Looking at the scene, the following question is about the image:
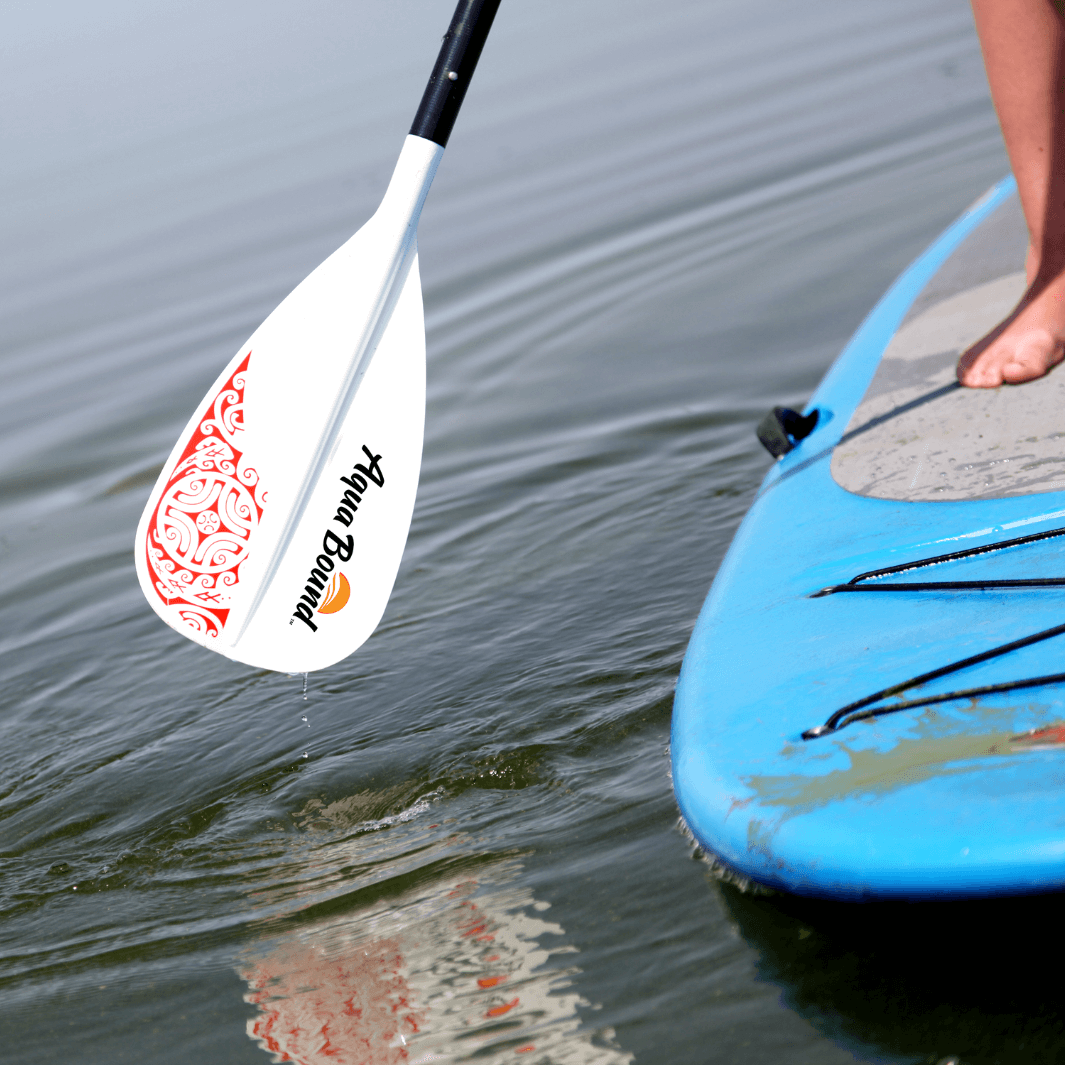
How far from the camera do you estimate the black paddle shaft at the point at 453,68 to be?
7.38 feet

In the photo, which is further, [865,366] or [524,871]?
[865,366]

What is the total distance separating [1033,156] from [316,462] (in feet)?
5.14

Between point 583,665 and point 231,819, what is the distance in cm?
74

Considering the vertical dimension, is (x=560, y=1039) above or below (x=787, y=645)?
below

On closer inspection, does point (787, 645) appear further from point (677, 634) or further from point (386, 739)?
point (386, 739)

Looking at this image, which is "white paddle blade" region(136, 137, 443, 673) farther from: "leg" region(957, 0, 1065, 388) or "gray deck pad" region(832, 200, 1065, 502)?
"leg" region(957, 0, 1065, 388)

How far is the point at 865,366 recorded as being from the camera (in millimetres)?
2904

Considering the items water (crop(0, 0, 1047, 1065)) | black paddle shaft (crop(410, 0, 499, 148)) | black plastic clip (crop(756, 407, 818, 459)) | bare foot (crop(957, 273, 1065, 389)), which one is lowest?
water (crop(0, 0, 1047, 1065))

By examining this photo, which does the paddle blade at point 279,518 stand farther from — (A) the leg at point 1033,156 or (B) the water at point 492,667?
(A) the leg at point 1033,156

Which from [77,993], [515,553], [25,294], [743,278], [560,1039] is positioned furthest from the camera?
[25,294]

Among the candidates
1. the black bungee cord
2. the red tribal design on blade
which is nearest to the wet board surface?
the black bungee cord

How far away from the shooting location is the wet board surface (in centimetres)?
143

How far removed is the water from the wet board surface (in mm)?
176

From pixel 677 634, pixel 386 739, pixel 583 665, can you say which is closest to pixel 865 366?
pixel 677 634
